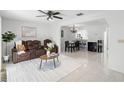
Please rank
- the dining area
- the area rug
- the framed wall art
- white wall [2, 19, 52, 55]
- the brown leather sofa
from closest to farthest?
the area rug
the brown leather sofa
white wall [2, 19, 52, 55]
the framed wall art
the dining area

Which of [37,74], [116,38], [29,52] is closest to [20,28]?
[29,52]

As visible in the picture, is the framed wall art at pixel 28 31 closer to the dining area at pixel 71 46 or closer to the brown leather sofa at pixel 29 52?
the brown leather sofa at pixel 29 52

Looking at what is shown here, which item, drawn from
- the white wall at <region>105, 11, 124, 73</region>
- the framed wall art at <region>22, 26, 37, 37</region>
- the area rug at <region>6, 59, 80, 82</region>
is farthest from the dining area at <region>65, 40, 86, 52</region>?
the white wall at <region>105, 11, 124, 73</region>

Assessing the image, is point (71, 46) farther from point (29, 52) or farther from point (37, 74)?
point (37, 74)

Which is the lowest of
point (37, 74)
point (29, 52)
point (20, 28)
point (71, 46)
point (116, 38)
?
point (37, 74)

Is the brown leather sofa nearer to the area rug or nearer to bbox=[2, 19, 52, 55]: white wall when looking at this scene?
bbox=[2, 19, 52, 55]: white wall

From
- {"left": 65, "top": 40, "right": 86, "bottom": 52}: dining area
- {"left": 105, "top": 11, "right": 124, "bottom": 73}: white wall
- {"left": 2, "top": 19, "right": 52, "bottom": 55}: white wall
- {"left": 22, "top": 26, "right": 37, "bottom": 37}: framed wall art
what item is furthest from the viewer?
{"left": 65, "top": 40, "right": 86, "bottom": 52}: dining area

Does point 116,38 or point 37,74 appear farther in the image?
point 116,38

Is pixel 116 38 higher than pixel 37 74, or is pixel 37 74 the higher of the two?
pixel 116 38

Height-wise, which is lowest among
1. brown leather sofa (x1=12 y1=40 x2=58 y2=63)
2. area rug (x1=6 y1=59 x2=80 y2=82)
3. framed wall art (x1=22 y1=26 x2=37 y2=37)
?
area rug (x1=6 y1=59 x2=80 y2=82)

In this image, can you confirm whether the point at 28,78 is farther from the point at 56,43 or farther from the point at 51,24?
the point at 51,24

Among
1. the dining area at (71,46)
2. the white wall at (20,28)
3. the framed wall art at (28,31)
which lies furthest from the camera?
the dining area at (71,46)

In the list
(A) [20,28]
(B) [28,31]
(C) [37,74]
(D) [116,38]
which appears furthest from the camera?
(B) [28,31]

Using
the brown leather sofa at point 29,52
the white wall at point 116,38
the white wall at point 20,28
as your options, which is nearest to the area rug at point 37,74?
the brown leather sofa at point 29,52
